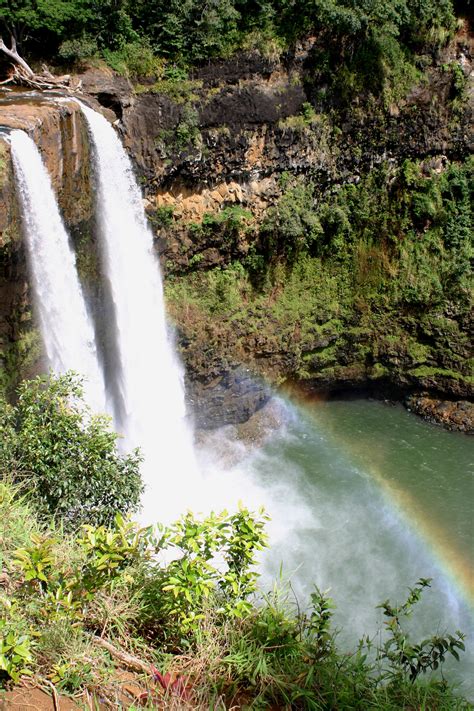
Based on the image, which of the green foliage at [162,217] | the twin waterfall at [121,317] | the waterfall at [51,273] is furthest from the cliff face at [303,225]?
the waterfall at [51,273]

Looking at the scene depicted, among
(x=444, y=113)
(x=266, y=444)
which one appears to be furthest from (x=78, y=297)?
(x=444, y=113)

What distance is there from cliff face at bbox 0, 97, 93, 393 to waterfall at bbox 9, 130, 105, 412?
20 cm

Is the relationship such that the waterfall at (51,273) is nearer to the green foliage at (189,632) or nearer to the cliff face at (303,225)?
the cliff face at (303,225)

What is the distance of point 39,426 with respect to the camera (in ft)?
23.3

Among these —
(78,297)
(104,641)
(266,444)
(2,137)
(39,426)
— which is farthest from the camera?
(266,444)

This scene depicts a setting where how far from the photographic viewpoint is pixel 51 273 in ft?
34.9

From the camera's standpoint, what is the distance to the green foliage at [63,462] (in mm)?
6840

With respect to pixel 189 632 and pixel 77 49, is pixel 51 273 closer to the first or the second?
pixel 77 49

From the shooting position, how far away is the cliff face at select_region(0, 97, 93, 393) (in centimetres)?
951

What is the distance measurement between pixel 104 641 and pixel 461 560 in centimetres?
939

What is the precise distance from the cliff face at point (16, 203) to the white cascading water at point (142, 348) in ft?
2.18

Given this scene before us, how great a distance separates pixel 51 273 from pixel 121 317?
9.32 feet

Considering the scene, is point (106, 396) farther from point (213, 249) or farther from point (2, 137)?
point (2, 137)

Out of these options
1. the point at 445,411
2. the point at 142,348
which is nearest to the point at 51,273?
the point at 142,348
